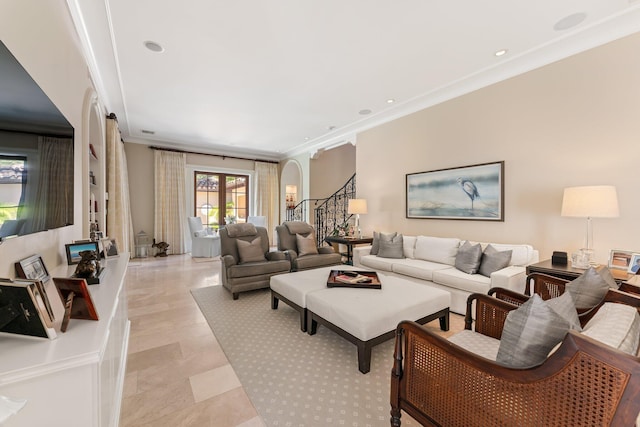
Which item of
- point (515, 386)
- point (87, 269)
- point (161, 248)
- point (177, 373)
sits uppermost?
point (87, 269)

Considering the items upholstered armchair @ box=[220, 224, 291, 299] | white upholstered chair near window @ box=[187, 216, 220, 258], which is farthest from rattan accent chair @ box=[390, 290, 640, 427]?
white upholstered chair near window @ box=[187, 216, 220, 258]

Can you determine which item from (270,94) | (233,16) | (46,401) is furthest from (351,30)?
(46,401)

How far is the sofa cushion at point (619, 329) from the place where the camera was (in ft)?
2.99

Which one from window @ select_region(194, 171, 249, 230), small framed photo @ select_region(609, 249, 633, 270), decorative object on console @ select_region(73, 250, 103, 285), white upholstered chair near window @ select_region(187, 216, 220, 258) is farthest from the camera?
window @ select_region(194, 171, 249, 230)

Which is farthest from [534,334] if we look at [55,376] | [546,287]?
[55,376]

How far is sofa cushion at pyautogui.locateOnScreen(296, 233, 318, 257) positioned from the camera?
444cm

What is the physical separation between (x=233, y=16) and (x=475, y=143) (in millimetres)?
3315

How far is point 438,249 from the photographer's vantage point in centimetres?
374

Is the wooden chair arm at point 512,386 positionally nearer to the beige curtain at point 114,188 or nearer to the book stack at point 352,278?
the book stack at point 352,278

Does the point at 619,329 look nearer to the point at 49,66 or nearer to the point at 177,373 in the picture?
the point at 177,373

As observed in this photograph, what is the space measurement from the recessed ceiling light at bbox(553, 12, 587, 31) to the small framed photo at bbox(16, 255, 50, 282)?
167 inches

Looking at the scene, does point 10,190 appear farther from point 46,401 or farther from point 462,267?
point 462,267

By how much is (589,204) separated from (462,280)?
1305 mm

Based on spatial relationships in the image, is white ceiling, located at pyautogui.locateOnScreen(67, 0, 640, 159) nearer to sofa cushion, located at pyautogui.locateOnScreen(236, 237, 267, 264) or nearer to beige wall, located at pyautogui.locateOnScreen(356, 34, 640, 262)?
beige wall, located at pyautogui.locateOnScreen(356, 34, 640, 262)
